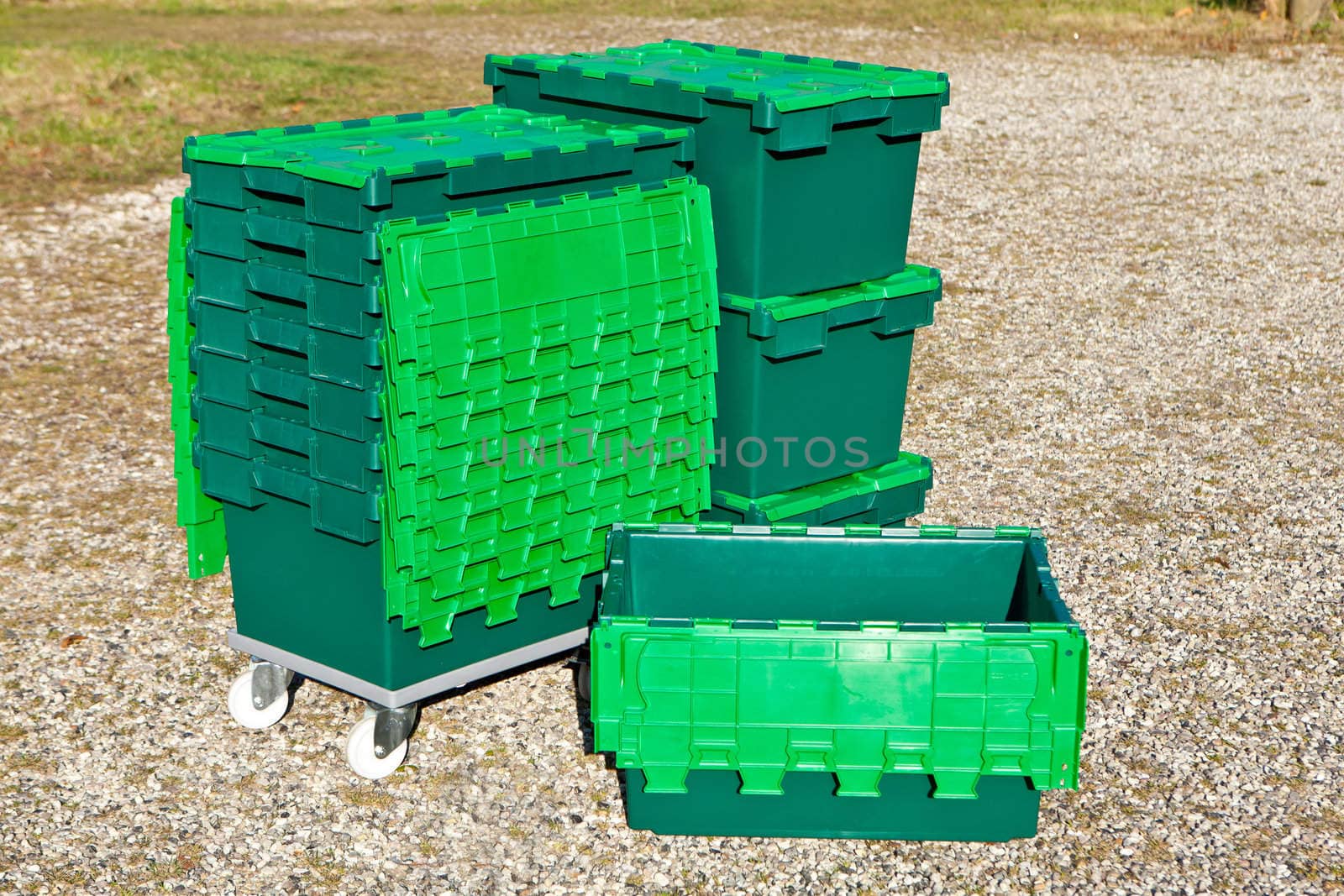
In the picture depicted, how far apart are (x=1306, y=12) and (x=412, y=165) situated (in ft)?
56.4

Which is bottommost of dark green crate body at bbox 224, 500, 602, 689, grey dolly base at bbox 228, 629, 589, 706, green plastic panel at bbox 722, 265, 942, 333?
grey dolly base at bbox 228, 629, 589, 706

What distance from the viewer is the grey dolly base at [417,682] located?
15.2 ft

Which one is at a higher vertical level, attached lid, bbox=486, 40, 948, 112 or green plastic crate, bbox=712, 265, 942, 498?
attached lid, bbox=486, 40, 948, 112

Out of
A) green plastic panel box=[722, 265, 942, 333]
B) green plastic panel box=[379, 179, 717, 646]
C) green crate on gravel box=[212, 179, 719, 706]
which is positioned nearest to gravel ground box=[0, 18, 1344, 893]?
green crate on gravel box=[212, 179, 719, 706]

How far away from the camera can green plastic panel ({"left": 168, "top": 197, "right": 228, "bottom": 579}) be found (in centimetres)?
471

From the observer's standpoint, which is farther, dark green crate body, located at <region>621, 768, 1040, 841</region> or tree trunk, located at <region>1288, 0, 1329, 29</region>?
tree trunk, located at <region>1288, 0, 1329, 29</region>

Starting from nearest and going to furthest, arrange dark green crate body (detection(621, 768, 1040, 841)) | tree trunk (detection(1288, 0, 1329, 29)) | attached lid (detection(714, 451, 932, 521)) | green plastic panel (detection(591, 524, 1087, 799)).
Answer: green plastic panel (detection(591, 524, 1087, 799)) → dark green crate body (detection(621, 768, 1040, 841)) → attached lid (detection(714, 451, 932, 521)) → tree trunk (detection(1288, 0, 1329, 29))

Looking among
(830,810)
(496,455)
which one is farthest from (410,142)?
(830,810)

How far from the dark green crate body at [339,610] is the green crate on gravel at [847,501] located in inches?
22.0

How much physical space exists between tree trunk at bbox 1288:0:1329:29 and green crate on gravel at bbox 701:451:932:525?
15.3 meters

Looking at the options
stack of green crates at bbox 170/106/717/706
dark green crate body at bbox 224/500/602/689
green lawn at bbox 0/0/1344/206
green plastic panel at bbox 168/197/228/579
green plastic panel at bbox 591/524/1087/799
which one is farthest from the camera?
green lawn at bbox 0/0/1344/206

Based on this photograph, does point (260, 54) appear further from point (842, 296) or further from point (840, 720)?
point (840, 720)

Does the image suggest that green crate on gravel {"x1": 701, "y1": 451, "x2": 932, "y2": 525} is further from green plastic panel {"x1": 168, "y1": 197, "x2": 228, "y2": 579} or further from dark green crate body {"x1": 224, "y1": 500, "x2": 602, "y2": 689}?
green plastic panel {"x1": 168, "y1": 197, "x2": 228, "y2": 579}

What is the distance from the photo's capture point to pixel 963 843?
442 centimetres
